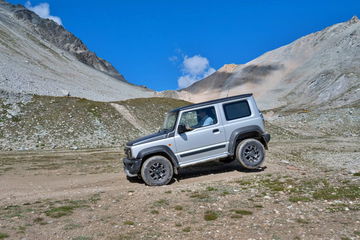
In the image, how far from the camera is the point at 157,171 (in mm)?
10148

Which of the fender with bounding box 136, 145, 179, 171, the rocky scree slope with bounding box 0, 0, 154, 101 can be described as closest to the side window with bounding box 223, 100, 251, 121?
the fender with bounding box 136, 145, 179, 171

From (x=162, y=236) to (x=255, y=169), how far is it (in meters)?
6.45

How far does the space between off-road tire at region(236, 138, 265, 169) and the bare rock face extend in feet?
417

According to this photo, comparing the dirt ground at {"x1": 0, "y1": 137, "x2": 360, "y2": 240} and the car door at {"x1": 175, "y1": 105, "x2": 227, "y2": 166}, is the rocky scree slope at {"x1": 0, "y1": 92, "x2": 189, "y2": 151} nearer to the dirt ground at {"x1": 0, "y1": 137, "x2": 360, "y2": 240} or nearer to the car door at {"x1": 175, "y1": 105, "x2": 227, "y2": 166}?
the dirt ground at {"x1": 0, "y1": 137, "x2": 360, "y2": 240}

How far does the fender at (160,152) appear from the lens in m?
9.99

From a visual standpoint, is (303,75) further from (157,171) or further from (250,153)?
(157,171)

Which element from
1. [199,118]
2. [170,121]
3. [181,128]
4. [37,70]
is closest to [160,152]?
[181,128]

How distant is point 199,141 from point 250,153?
2.05m

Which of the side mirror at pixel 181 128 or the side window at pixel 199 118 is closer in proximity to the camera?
the side mirror at pixel 181 128

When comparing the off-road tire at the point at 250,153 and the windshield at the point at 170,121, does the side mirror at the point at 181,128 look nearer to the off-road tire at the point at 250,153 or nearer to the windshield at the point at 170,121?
the windshield at the point at 170,121

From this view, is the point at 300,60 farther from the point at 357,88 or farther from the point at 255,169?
the point at 255,169

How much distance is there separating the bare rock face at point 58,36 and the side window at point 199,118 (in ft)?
414

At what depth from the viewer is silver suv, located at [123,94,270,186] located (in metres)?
10.1

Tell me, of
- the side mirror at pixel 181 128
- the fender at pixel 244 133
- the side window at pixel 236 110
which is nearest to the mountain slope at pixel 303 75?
the fender at pixel 244 133
